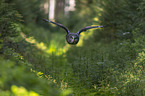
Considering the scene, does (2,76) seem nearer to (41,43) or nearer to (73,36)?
(73,36)

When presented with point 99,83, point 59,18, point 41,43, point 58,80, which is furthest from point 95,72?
point 59,18

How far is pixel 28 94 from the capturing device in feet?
8.64

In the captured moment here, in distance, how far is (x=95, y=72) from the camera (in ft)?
22.6

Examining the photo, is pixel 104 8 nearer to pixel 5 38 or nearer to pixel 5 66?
pixel 5 38

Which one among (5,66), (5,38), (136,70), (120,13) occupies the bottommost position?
(136,70)

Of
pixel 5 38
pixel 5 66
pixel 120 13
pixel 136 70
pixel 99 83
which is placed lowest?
pixel 99 83

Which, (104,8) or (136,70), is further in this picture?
(104,8)

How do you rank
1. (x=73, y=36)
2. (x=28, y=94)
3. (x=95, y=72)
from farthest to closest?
(x=73, y=36) → (x=95, y=72) → (x=28, y=94)

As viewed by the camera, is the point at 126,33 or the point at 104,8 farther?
the point at 104,8

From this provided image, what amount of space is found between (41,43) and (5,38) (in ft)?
21.8

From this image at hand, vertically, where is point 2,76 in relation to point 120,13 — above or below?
below

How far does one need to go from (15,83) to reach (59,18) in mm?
20676

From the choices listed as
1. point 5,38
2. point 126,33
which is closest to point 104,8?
point 126,33

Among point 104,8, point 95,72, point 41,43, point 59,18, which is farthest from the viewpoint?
point 59,18
